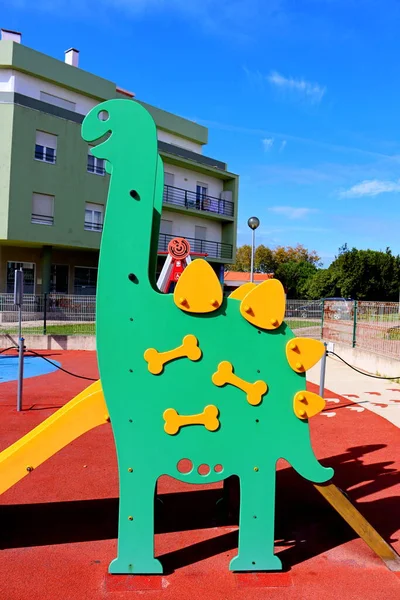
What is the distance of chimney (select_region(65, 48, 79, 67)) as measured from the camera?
97.7 feet

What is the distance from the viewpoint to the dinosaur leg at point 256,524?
343cm

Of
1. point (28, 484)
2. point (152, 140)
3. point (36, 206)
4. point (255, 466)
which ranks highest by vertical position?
point (36, 206)

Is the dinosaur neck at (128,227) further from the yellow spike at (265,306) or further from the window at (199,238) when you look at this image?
the window at (199,238)

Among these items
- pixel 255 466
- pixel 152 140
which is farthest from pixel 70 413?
pixel 152 140

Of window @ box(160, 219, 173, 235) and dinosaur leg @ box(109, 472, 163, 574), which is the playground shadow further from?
window @ box(160, 219, 173, 235)

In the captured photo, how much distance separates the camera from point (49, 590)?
10.6ft

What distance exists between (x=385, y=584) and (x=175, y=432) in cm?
182

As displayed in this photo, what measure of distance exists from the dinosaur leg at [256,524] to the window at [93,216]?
25.0 meters

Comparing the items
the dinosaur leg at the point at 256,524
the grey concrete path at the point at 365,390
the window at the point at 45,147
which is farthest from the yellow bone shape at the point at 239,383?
the window at the point at 45,147

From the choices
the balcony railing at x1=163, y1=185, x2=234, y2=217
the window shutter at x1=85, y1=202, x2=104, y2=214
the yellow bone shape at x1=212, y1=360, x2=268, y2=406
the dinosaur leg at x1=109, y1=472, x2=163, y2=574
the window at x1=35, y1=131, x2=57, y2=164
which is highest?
the window at x1=35, y1=131, x2=57, y2=164

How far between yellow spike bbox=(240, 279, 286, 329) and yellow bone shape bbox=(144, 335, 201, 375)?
0.42 m

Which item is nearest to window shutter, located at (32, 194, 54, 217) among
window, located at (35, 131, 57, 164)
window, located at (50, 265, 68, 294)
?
window, located at (35, 131, 57, 164)

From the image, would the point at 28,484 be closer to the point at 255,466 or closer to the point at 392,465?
the point at 255,466

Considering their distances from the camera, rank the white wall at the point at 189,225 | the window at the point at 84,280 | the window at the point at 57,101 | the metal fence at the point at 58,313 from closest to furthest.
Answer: the metal fence at the point at 58,313
the window at the point at 57,101
the window at the point at 84,280
the white wall at the point at 189,225
